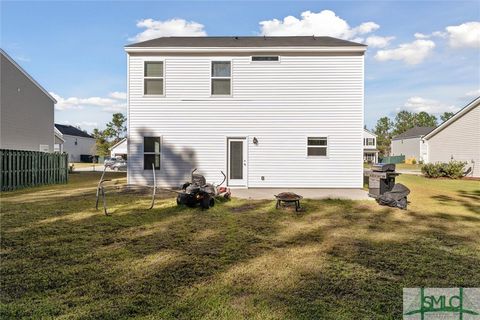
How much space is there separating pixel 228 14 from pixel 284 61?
3.10 meters

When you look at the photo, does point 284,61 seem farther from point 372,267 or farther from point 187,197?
point 372,267

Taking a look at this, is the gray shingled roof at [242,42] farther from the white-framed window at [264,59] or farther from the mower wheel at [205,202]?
the mower wheel at [205,202]

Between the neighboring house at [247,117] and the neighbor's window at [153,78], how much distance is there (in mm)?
42

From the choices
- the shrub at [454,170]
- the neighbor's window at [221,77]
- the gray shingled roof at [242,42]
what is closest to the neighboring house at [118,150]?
the gray shingled roof at [242,42]

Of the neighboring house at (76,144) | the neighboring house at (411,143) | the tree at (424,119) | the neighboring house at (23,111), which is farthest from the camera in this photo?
the tree at (424,119)

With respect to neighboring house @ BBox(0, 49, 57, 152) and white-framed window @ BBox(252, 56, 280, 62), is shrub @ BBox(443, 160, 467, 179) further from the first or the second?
neighboring house @ BBox(0, 49, 57, 152)

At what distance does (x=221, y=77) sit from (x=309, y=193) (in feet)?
20.1

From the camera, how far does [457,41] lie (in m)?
22.1

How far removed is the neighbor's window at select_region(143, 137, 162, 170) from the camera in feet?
42.8

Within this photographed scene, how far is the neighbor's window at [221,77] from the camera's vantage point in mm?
13039

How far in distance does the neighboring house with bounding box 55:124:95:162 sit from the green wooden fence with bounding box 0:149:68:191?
34490mm

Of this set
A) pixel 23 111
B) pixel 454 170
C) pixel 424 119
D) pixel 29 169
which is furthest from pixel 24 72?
pixel 424 119

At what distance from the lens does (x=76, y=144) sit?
50688mm

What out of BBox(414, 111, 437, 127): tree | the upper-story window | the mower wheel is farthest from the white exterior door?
BBox(414, 111, 437, 127): tree
